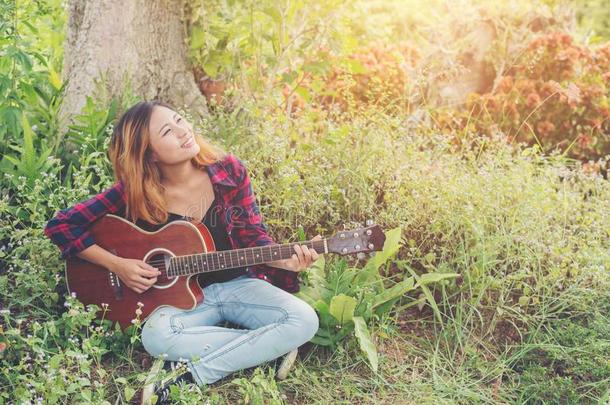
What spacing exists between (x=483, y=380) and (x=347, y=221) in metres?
1.20

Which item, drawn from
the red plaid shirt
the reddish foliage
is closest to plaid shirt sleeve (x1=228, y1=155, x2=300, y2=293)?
the red plaid shirt

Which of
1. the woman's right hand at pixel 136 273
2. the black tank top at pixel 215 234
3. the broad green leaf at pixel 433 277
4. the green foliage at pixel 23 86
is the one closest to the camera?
the woman's right hand at pixel 136 273

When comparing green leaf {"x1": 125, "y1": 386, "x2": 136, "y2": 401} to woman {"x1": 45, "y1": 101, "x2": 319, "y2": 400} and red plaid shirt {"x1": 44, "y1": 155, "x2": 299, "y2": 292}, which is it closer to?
woman {"x1": 45, "y1": 101, "x2": 319, "y2": 400}

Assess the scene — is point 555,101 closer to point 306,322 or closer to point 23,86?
point 306,322

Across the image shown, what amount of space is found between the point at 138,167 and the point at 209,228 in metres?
0.43

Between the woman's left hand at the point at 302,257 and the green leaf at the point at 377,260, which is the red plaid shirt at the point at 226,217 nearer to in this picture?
the woman's left hand at the point at 302,257

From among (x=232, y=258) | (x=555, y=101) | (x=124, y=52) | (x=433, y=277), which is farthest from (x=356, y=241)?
(x=555, y=101)

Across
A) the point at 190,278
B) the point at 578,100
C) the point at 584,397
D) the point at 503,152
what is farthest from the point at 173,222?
the point at 578,100

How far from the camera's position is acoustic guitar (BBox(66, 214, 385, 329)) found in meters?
3.24

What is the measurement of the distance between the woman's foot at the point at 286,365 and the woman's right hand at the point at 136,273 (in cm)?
69

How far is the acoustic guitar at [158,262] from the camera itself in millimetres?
3238

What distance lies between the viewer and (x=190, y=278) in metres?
3.38

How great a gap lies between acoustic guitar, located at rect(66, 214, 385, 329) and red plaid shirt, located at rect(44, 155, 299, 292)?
64mm

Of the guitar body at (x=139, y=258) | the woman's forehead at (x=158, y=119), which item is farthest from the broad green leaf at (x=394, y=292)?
the woman's forehead at (x=158, y=119)
